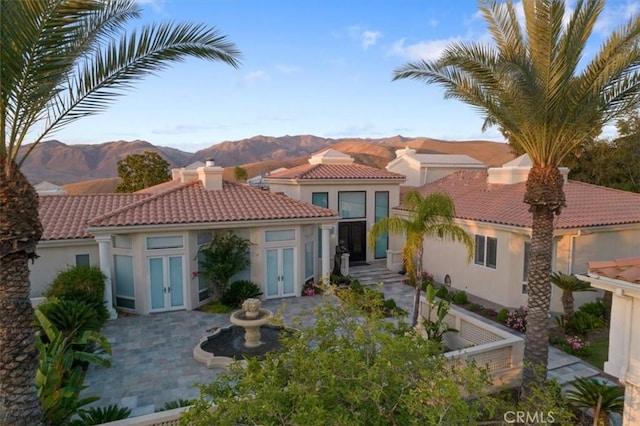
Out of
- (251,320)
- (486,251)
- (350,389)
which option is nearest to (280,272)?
(251,320)

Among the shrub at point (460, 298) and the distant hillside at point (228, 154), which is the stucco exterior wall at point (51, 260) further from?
the distant hillside at point (228, 154)

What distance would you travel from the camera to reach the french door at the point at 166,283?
16.2 metres

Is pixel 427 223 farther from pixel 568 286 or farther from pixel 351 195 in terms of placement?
pixel 351 195

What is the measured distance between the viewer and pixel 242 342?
43.2 feet

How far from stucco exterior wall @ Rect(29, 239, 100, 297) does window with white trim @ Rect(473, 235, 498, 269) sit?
1634cm

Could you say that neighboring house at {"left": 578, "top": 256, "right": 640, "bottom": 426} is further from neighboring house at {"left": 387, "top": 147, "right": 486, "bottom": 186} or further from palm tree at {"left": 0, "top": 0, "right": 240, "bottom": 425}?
neighboring house at {"left": 387, "top": 147, "right": 486, "bottom": 186}

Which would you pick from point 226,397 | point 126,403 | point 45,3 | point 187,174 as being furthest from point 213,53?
point 187,174

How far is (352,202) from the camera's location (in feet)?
80.8

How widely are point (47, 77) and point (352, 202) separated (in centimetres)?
1963

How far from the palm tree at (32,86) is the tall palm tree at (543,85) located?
671cm

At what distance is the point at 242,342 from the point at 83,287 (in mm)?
6455

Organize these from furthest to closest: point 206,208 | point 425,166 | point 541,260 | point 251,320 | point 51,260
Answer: point 425,166 < point 206,208 < point 51,260 < point 251,320 < point 541,260

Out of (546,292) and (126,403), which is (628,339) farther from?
(126,403)

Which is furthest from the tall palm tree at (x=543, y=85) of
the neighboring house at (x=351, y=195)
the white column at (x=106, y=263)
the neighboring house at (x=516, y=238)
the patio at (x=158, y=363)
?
the neighboring house at (x=351, y=195)
